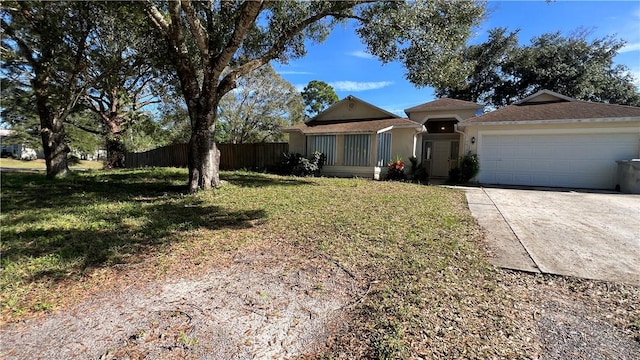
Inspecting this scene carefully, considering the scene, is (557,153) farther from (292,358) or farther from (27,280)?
(27,280)

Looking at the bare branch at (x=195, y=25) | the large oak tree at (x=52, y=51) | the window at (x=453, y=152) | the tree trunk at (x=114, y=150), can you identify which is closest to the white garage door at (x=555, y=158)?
the window at (x=453, y=152)

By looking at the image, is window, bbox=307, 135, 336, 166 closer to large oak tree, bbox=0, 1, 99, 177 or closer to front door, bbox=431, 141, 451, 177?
front door, bbox=431, 141, 451, 177

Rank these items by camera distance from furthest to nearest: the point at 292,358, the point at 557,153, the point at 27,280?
the point at 557,153 < the point at 27,280 < the point at 292,358

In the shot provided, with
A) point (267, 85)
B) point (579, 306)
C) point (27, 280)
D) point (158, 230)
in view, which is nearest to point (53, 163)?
point (158, 230)

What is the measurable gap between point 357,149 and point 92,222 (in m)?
11.0

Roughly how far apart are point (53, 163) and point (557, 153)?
58.4 ft

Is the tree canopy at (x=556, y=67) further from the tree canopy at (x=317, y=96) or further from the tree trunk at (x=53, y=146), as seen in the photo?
the tree trunk at (x=53, y=146)

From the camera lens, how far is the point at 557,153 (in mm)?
11219

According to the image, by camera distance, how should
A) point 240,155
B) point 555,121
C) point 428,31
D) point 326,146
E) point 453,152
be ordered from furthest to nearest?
point 240,155 → point 453,152 → point 326,146 → point 555,121 → point 428,31

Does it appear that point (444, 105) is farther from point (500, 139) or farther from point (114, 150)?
point (114, 150)

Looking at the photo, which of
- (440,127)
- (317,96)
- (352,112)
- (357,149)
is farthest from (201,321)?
(317,96)

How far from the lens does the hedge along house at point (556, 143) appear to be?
1055 cm

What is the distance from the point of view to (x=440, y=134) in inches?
621

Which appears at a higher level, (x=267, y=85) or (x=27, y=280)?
(x=267, y=85)
